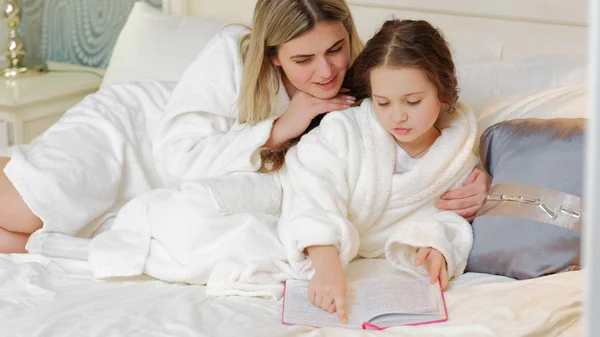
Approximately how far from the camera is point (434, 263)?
5.55 feet

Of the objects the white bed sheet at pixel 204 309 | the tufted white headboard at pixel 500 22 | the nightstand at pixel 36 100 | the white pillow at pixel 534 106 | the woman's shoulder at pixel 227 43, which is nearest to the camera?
the white bed sheet at pixel 204 309

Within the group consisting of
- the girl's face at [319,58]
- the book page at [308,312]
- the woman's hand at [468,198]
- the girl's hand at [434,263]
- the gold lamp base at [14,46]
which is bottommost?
the book page at [308,312]

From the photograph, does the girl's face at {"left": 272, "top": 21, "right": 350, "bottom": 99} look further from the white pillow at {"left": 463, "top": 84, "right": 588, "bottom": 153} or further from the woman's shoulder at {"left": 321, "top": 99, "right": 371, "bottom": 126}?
the white pillow at {"left": 463, "top": 84, "right": 588, "bottom": 153}

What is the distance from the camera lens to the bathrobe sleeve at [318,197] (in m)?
1.69

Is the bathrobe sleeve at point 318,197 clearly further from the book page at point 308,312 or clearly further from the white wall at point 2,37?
the white wall at point 2,37

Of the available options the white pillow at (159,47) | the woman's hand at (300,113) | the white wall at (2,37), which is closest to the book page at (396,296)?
the woman's hand at (300,113)

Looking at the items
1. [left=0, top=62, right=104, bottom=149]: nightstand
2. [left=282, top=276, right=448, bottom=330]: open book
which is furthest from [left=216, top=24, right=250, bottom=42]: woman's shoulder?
[left=0, top=62, right=104, bottom=149]: nightstand

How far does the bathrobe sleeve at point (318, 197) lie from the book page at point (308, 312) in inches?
2.4

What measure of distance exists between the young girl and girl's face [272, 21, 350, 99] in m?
0.05

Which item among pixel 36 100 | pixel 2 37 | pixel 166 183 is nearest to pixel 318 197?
pixel 166 183

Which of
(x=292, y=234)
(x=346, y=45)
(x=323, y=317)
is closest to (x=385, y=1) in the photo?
(x=346, y=45)

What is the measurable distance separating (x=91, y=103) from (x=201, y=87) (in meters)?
0.31

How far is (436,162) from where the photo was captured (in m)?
1.80

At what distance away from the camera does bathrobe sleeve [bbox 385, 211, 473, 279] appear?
5.63ft
